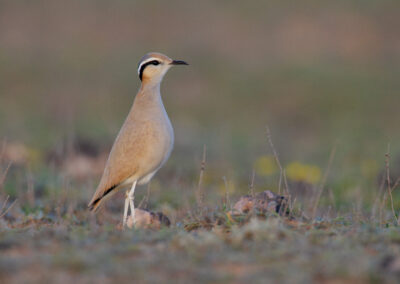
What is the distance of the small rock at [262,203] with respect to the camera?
520 centimetres

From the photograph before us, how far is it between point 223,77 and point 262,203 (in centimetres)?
1741

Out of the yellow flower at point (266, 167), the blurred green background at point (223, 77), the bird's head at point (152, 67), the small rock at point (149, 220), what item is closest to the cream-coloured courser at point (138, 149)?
the bird's head at point (152, 67)

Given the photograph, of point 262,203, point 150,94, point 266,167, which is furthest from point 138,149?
point 266,167

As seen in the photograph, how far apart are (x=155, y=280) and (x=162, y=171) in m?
7.87

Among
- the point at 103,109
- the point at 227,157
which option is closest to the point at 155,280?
the point at 227,157

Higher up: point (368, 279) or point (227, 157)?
point (368, 279)

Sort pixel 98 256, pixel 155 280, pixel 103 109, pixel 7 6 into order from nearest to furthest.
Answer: pixel 155 280 → pixel 98 256 → pixel 103 109 → pixel 7 6

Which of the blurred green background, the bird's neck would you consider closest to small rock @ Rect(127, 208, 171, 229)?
the bird's neck

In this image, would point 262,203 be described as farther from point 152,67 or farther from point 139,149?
point 152,67

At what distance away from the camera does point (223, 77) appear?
22500 mm

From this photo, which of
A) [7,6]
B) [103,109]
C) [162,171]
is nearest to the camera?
[162,171]

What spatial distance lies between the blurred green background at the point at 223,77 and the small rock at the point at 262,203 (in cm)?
514

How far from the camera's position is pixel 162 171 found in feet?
37.2

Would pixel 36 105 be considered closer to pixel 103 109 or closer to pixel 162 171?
pixel 103 109
